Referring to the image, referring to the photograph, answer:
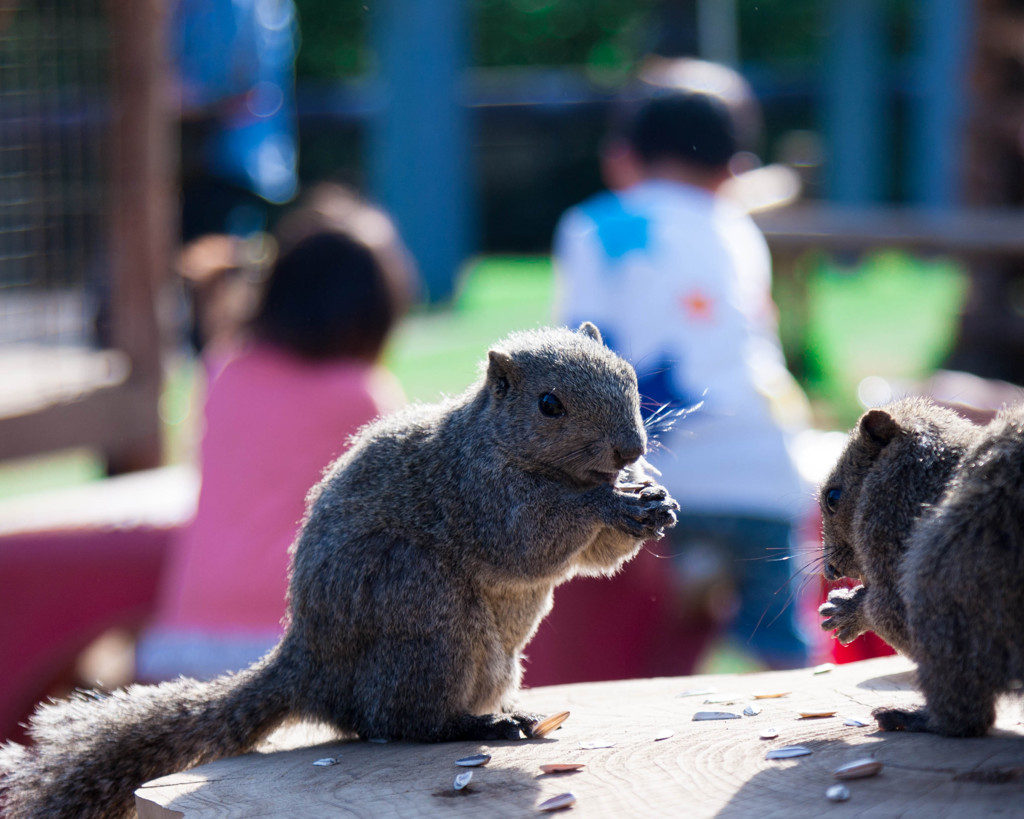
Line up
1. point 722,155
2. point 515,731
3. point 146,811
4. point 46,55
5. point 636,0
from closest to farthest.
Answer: point 146,811
point 515,731
point 722,155
point 46,55
point 636,0

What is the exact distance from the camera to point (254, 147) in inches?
324

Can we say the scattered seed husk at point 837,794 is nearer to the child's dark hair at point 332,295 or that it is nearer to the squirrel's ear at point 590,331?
the squirrel's ear at point 590,331

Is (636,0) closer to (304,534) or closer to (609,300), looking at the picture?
(609,300)

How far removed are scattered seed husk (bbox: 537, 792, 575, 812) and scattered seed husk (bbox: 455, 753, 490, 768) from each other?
18 cm

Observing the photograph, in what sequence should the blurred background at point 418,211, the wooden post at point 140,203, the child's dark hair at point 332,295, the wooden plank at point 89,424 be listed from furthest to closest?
the wooden post at point 140,203 → the blurred background at point 418,211 → the wooden plank at point 89,424 → the child's dark hair at point 332,295

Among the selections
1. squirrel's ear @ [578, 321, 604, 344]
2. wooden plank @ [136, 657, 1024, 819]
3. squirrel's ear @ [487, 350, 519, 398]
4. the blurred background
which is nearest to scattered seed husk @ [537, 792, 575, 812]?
wooden plank @ [136, 657, 1024, 819]

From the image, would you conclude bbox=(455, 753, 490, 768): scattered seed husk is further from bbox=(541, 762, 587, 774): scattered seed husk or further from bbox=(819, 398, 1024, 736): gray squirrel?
bbox=(819, 398, 1024, 736): gray squirrel

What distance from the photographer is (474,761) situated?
5.41ft

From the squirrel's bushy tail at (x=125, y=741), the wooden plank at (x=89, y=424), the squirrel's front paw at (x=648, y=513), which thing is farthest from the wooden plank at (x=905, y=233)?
the squirrel's bushy tail at (x=125, y=741)

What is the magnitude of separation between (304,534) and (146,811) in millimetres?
456

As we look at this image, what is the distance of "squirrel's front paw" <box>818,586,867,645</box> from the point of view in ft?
5.57

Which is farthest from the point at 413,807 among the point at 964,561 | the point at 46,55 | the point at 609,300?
the point at 46,55

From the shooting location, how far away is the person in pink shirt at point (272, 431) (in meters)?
3.15

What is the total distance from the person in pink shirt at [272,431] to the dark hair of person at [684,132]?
1009 mm
